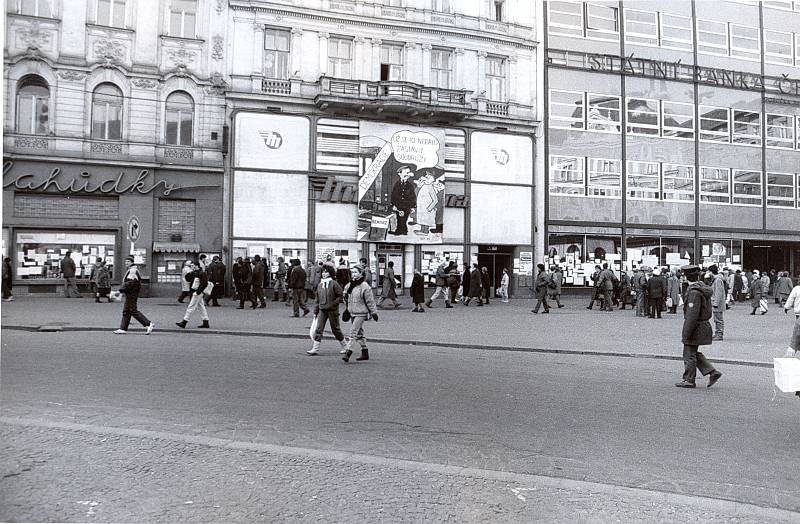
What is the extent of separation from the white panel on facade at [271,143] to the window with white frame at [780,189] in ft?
83.9

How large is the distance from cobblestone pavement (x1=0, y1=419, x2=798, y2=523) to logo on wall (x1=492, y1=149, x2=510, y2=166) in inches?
697

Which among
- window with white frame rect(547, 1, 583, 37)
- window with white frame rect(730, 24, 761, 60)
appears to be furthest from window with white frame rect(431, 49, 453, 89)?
window with white frame rect(730, 24, 761, 60)

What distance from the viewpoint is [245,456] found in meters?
4.82

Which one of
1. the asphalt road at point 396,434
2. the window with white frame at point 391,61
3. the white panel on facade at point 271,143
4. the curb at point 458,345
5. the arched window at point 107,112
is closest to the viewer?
the asphalt road at point 396,434

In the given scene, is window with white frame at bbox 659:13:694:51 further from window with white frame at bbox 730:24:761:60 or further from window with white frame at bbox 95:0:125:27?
window with white frame at bbox 95:0:125:27

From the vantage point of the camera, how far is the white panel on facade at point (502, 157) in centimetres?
1881

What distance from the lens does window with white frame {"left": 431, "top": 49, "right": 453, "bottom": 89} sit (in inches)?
442

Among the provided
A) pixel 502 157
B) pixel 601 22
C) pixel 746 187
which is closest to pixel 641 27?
pixel 601 22

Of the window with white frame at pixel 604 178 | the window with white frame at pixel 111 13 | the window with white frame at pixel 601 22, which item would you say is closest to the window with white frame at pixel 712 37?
the window with white frame at pixel 601 22

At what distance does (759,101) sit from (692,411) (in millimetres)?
30092

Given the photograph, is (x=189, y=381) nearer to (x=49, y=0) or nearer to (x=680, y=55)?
(x=49, y=0)

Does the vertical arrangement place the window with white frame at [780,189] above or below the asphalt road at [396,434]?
above

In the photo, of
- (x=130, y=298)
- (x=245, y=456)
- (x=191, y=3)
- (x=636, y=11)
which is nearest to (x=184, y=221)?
(x=130, y=298)

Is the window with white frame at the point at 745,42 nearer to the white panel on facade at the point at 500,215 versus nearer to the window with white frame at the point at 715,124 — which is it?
the window with white frame at the point at 715,124
